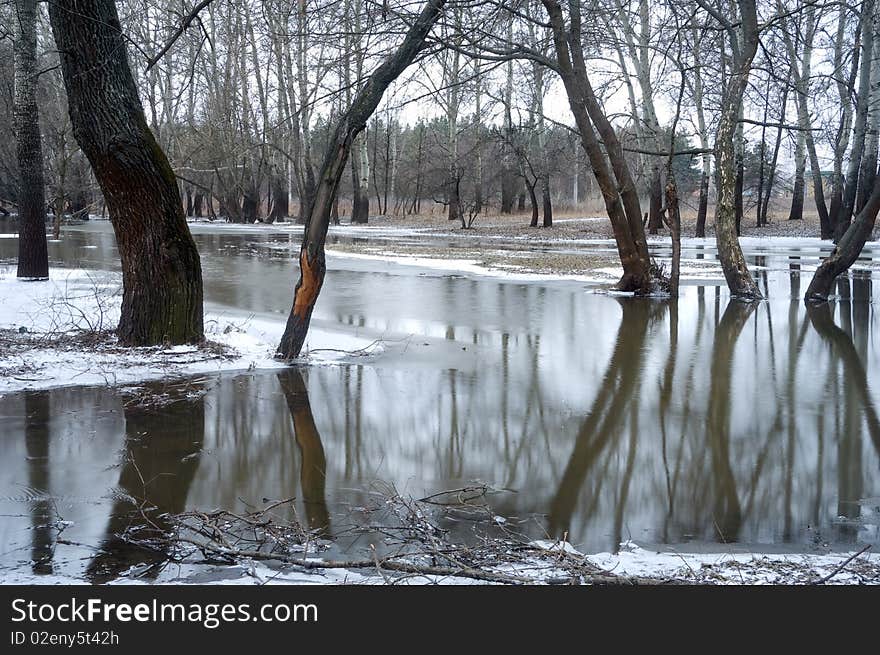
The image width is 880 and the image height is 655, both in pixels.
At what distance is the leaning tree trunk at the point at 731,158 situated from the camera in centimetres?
1571

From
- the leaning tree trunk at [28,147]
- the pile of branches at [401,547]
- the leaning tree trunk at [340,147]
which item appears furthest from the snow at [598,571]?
the leaning tree trunk at [28,147]

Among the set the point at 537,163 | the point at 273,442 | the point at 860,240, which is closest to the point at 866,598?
the point at 273,442

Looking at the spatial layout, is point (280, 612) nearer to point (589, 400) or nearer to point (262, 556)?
point (262, 556)

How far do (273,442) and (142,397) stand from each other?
1837mm

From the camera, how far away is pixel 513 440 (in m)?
7.55

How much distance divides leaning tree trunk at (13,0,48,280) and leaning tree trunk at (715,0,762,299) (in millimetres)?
11775

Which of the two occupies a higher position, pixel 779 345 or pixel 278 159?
pixel 278 159

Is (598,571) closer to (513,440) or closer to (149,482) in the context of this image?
(513,440)

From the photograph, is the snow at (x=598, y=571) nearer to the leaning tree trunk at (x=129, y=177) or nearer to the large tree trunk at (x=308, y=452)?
the large tree trunk at (x=308, y=452)

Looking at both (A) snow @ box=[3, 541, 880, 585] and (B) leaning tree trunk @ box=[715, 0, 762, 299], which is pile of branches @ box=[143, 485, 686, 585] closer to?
(A) snow @ box=[3, 541, 880, 585]

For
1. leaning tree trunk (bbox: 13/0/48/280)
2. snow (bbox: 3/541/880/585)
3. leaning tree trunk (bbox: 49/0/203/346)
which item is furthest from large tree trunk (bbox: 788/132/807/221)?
snow (bbox: 3/541/880/585)

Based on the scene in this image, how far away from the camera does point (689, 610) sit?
4051 millimetres

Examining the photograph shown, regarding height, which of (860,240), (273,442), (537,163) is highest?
(537,163)

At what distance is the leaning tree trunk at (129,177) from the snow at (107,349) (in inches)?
17.4
